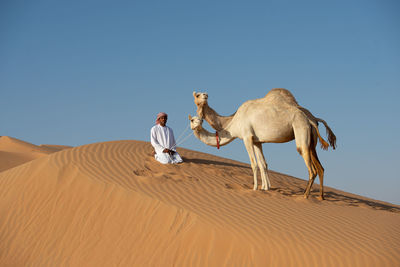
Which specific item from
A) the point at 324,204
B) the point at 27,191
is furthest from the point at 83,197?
the point at 324,204

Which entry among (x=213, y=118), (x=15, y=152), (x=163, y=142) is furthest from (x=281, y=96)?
(x=15, y=152)

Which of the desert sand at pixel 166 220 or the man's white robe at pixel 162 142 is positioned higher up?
the man's white robe at pixel 162 142

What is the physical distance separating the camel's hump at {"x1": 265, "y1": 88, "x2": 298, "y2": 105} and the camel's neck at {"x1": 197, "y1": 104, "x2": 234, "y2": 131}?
132 centimetres

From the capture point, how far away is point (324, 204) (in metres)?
9.41

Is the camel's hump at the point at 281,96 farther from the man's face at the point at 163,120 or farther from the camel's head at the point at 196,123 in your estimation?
the man's face at the point at 163,120

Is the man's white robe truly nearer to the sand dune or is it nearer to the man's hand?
the man's hand

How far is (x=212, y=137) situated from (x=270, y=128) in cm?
190

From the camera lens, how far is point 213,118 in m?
10.9

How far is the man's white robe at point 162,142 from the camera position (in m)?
11.3

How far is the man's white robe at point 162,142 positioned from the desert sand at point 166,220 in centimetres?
33

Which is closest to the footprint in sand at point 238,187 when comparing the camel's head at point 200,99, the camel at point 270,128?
the camel at point 270,128

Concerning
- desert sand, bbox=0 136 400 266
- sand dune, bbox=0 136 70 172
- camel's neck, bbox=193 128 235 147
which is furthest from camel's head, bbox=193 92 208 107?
sand dune, bbox=0 136 70 172

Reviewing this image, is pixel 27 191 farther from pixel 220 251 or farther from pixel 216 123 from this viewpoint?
pixel 220 251

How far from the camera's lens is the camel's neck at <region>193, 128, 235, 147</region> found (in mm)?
10667
